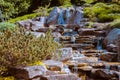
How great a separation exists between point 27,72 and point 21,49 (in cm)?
57

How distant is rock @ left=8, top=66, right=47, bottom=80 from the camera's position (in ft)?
20.0

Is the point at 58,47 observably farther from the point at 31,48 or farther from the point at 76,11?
the point at 76,11

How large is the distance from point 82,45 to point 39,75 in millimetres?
5832

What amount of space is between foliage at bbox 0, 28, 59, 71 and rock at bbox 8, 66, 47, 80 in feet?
0.52

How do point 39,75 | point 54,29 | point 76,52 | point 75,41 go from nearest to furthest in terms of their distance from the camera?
point 39,75, point 76,52, point 75,41, point 54,29

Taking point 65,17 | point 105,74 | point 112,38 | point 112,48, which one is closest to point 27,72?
point 105,74

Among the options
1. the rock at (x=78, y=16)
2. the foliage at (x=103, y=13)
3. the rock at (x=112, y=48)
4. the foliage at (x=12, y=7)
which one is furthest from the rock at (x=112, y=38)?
the foliage at (x=12, y=7)

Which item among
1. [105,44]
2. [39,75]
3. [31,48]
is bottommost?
[105,44]

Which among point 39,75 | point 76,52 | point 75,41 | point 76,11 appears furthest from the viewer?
point 76,11

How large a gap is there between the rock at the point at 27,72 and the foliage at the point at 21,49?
0.52ft

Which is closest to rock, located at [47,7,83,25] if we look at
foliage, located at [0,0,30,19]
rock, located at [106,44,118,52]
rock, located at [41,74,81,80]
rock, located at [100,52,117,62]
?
foliage, located at [0,0,30,19]

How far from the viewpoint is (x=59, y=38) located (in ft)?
43.5

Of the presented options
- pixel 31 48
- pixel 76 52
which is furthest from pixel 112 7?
pixel 31 48

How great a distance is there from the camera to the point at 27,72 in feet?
20.0
